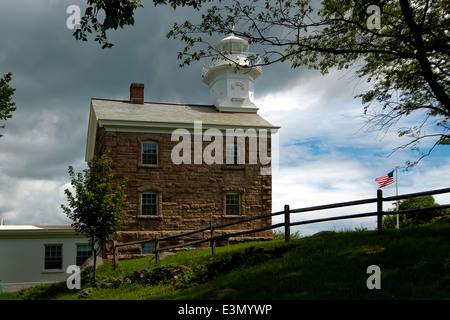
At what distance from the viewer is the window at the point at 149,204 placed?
83.6 ft

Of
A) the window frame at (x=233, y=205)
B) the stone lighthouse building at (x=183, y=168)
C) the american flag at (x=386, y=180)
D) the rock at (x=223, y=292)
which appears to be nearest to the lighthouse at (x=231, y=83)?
the stone lighthouse building at (x=183, y=168)

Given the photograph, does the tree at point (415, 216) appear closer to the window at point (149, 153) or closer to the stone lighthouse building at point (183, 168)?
the stone lighthouse building at point (183, 168)

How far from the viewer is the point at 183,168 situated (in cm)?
2619

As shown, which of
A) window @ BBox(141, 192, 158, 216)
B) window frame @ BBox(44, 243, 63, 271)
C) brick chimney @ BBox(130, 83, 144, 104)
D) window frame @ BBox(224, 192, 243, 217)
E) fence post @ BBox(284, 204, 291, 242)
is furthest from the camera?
brick chimney @ BBox(130, 83, 144, 104)

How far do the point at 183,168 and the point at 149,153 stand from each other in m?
1.98

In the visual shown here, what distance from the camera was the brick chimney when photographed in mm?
29516

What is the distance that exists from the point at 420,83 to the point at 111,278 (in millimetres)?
12433

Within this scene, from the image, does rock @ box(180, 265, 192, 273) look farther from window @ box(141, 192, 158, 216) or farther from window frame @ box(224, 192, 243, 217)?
window frame @ box(224, 192, 243, 217)

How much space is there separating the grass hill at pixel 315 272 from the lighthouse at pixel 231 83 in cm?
1709

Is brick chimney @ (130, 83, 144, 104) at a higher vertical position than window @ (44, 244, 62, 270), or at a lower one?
higher

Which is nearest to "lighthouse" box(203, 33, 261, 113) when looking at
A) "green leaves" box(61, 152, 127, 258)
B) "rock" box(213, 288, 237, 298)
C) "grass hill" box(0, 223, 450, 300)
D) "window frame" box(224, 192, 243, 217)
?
"window frame" box(224, 192, 243, 217)

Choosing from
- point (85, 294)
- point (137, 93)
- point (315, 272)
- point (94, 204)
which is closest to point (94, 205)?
point (94, 204)

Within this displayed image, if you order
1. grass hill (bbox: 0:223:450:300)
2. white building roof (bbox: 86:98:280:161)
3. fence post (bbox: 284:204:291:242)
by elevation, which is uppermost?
white building roof (bbox: 86:98:280:161)

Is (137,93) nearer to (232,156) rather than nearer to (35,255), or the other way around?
(232,156)
